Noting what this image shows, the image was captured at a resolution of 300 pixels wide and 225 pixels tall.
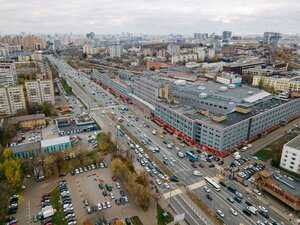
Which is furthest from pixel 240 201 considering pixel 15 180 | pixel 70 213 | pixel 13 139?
pixel 13 139

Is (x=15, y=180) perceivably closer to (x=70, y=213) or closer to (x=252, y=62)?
(x=70, y=213)

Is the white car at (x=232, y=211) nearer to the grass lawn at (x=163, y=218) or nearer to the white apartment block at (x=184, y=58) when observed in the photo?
the grass lawn at (x=163, y=218)

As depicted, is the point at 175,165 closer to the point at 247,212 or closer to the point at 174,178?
the point at 174,178

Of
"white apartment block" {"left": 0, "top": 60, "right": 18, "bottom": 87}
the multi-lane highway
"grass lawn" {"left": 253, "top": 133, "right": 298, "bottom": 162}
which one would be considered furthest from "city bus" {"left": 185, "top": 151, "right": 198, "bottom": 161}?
"white apartment block" {"left": 0, "top": 60, "right": 18, "bottom": 87}

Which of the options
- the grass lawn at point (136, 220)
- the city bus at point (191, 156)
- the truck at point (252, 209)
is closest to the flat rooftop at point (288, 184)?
the truck at point (252, 209)

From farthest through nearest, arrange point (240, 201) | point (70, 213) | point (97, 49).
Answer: point (97, 49), point (240, 201), point (70, 213)

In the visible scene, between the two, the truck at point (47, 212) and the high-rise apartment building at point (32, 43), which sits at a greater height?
the high-rise apartment building at point (32, 43)
